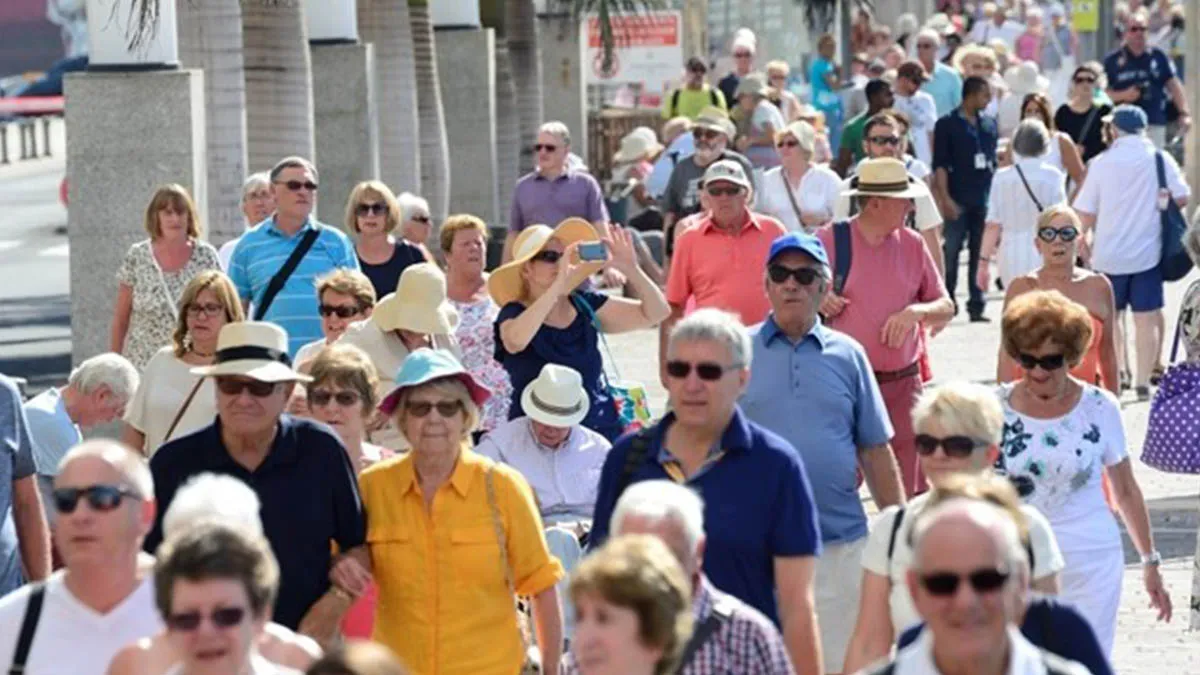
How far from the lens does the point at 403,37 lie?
2511 centimetres

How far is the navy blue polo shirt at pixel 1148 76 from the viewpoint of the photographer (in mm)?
31703

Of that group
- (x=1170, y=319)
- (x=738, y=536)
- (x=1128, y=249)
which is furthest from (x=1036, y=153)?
(x=738, y=536)

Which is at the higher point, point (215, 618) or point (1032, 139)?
point (1032, 139)

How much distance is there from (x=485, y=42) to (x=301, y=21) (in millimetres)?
9098

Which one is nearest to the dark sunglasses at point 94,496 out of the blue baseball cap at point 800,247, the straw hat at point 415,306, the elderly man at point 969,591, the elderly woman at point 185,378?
the elderly man at point 969,591

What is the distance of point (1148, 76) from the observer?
3178cm

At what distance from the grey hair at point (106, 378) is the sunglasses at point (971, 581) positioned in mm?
5408

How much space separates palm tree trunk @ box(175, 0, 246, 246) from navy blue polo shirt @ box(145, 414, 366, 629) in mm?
9698

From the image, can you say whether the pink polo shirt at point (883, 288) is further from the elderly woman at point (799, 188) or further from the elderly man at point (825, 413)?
the elderly woman at point (799, 188)

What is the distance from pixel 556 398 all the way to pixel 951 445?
301 centimetres

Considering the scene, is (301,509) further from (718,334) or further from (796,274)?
(796,274)

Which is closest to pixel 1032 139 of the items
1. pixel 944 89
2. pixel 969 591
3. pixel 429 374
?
pixel 944 89

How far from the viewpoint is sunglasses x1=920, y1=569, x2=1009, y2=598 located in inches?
240

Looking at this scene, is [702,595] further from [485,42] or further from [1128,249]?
[485,42]
